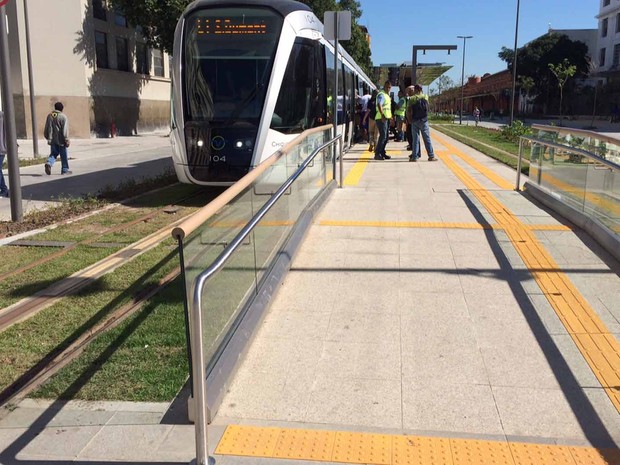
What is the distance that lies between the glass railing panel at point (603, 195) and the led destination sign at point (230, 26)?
5750mm

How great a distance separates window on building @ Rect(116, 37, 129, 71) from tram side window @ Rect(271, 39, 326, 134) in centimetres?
2339

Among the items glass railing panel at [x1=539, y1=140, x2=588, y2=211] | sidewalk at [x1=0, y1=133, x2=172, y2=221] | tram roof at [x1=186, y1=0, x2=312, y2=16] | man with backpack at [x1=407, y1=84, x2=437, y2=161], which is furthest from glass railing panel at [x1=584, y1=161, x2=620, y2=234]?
sidewalk at [x1=0, y1=133, x2=172, y2=221]

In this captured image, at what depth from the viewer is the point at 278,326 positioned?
469cm

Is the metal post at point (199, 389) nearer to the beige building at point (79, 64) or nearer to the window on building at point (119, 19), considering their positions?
the beige building at point (79, 64)

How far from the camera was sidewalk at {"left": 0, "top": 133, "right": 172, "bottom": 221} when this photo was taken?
12.1 meters

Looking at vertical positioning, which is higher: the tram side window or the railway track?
the tram side window

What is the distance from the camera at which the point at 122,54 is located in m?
32.4

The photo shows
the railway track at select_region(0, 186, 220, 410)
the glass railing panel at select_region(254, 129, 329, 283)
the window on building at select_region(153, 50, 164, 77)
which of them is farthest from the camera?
the window on building at select_region(153, 50, 164, 77)

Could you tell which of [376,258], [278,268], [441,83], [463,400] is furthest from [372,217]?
[441,83]

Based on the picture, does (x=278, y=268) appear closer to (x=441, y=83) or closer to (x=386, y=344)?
(x=386, y=344)

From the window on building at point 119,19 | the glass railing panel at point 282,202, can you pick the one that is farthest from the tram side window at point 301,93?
the window on building at point 119,19

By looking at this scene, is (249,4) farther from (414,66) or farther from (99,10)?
(99,10)

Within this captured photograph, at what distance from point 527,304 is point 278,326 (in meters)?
2.05

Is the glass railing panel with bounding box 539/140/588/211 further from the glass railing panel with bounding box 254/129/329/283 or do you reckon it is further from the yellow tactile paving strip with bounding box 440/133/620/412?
the glass railing panel with bounding box 254/129/329/283
